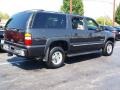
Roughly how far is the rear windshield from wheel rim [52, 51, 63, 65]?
1.49 meters

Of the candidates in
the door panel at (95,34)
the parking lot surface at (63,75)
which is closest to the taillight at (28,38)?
the parking lot surface at (63,75)

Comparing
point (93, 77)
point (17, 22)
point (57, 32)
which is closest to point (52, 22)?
point (57, 32)

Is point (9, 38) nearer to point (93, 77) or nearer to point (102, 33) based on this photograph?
point (93, 77)

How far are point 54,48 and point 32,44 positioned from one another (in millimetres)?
990

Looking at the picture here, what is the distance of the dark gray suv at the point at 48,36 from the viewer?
842 centimetres

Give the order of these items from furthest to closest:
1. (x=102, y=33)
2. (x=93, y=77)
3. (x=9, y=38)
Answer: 1. (x=102, y=33)
2. (x=9, y=38)
3. (x=93, y=77)

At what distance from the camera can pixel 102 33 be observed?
37.2ft

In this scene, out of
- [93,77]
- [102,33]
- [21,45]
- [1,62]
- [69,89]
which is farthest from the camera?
[102,33]

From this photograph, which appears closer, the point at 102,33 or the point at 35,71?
the point at 35,71

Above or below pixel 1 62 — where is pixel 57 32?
above

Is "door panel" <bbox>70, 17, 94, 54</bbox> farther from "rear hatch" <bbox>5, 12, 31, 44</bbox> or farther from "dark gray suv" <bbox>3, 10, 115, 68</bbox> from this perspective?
"rear hatch" <bbox>5, 12, 31, 44</bbox>

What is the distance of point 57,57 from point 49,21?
1.30 metres

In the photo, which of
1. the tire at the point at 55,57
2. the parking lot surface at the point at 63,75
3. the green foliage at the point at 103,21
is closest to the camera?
the parking lot surface at the point at 63,75

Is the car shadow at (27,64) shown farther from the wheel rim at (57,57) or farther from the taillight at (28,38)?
the taillight at (28,38)
